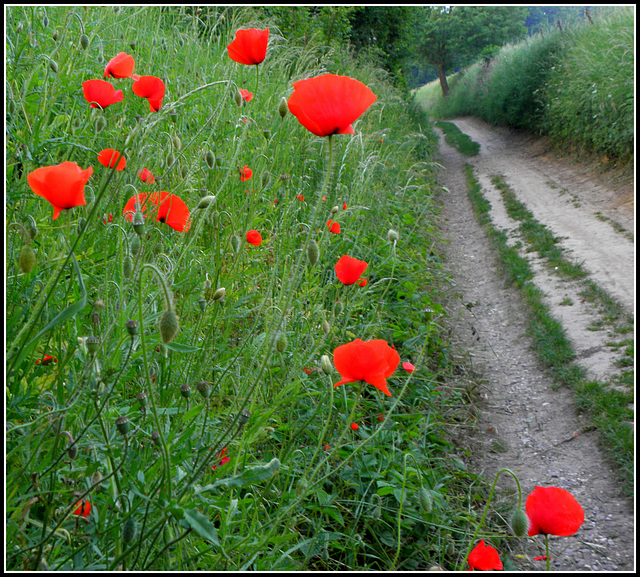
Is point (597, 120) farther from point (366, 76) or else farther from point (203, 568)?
point (203, 568)

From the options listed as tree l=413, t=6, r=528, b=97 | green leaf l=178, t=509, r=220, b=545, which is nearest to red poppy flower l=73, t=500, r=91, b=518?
green leaf l=178, t=509, r=220, b=545

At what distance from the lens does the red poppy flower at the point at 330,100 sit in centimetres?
85

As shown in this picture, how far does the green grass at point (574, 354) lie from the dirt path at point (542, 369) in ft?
0.24

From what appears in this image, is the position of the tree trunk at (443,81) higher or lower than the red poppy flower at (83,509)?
higher

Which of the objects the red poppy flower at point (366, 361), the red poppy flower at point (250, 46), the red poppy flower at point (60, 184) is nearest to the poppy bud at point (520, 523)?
Result: the red poppy flower at point (366, 361)

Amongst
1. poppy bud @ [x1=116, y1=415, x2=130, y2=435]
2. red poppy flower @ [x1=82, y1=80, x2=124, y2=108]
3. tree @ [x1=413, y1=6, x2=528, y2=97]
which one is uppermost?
tree @ [x1=413, y1=6, x2=528, y2=97]

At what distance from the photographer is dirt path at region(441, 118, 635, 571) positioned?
1896 mm

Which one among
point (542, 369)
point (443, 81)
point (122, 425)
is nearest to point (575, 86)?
point (542, 369)

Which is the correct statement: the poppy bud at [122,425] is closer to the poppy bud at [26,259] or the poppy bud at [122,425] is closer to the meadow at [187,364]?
the meadow at [187,364]

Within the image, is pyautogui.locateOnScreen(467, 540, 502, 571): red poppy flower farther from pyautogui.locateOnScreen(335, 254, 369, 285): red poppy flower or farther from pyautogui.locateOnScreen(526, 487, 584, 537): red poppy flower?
pyautogui.locateOnScreen(335, 254, 369, 285): red poppy flower

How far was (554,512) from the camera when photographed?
0.93m

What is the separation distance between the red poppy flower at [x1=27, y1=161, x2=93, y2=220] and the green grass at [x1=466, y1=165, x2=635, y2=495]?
98.4 inches

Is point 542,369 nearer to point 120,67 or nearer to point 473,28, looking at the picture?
point 120,67

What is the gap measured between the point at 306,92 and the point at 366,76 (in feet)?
23.5
